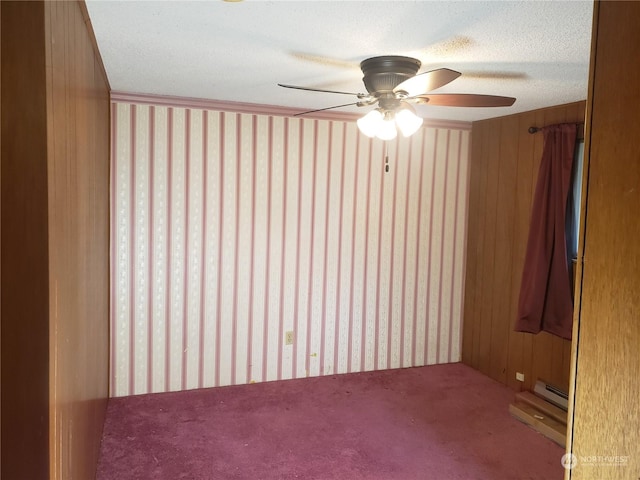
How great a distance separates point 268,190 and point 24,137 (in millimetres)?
2779

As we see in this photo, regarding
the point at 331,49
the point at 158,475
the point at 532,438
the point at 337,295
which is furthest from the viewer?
the point at 337,295

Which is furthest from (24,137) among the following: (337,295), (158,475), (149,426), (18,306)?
(337,295)

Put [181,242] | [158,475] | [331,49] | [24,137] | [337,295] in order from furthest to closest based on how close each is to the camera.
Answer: [337,295]
[181,242]
[158,475]
[331,49]
[24,137]

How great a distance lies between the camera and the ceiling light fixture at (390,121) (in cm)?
239

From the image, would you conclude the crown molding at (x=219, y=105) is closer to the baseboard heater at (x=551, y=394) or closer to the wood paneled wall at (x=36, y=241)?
the wood paneled wall at (x=36, y=241)

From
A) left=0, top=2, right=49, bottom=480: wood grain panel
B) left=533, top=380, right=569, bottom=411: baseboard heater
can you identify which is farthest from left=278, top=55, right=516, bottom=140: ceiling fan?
left=533, top=380, right=569, bottom=411: baseboard heater

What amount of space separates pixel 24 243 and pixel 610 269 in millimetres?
1390

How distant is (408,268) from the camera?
14.7 ft

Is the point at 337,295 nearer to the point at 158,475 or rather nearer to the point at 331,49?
the point at 158,475

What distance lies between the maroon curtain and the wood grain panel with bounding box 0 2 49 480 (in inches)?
128

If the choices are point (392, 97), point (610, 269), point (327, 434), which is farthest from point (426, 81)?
point (327, 434)

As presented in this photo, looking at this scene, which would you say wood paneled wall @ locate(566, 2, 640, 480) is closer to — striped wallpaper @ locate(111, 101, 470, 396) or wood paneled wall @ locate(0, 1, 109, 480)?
wood paneled wall @ locate(0, 1, 109, 480)

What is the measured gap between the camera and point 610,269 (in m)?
1.20

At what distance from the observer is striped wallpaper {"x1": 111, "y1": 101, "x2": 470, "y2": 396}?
3.69m
